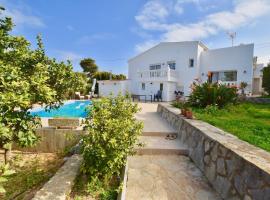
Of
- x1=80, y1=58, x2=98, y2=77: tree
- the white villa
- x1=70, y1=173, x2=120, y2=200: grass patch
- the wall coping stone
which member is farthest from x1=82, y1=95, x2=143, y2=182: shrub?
x1=80, y1=58, x2=98, y2=77: tree

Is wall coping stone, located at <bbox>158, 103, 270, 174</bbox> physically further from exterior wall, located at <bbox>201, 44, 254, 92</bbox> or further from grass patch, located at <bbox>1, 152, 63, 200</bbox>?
exterior wall, located at <bbox>201, 44, 254, 92</bbox>

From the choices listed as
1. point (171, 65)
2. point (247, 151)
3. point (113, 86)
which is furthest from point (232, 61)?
point (247, 151)

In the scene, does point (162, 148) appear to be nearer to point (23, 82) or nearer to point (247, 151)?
point (247, 151)

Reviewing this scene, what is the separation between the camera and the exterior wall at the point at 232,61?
2125 cm

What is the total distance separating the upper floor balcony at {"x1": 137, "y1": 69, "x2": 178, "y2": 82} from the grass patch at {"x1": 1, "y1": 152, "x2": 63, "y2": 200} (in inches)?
763

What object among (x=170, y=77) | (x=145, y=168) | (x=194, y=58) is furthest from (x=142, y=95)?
(x=145, y=168)

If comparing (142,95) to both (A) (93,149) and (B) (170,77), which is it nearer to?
(B) (170,77)

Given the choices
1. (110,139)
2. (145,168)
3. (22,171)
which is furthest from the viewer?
(22,171)

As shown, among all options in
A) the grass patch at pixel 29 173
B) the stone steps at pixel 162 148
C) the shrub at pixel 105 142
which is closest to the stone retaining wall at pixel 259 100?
the stone steps at pixel 162 148

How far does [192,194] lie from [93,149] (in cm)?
200

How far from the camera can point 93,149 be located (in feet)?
13.2

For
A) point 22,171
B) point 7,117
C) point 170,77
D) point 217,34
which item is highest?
point 217,34

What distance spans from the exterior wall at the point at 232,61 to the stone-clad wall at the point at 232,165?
19.1m

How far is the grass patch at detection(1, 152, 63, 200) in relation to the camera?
4418mm
